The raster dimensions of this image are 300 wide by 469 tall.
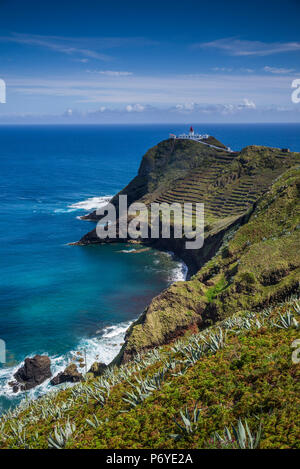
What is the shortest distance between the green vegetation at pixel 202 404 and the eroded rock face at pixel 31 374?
1827 centimetres

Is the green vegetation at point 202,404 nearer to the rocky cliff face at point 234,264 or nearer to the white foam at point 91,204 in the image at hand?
the rocky cliff face at point 234,264

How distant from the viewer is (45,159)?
190500 mm

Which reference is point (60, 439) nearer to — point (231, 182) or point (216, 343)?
point (216, 343)

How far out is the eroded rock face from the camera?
101 feet

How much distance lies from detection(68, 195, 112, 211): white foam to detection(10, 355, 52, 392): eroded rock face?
210 ft

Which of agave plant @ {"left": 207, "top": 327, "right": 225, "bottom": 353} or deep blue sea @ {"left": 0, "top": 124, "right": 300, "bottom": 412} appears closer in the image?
agave plant @ {"left": 207, "top": 327, "right": 225, "bottom": 353}

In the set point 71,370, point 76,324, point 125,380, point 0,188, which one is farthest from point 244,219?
point 0,188

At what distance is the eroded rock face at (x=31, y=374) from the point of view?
30766 millimetres

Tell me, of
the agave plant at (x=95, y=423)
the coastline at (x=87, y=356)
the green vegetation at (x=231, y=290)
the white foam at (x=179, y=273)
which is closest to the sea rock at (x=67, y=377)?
the coastline at (x=87, y=356)

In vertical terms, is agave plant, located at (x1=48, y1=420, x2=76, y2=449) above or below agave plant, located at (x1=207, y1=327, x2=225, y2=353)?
below

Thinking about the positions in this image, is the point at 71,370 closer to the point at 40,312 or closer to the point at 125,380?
the point at 40,312

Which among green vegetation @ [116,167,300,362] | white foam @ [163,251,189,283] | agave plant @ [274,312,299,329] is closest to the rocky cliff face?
green vegetation @ [116,167,300,362]

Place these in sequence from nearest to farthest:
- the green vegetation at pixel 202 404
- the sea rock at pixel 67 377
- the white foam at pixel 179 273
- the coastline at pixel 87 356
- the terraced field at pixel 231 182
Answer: the green vegetation at pixel 202 404, the coastline at pixel 87 356, the sea rock at pixel 67 377, the white foam at pixel 179 273, the terraced field at pixel 231 182

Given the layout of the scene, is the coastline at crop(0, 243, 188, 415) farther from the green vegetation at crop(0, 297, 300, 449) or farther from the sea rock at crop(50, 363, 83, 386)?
the green vegetation at crop(0, 297, 300, 449)
